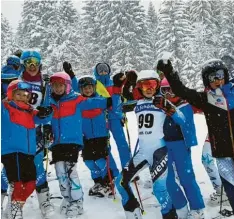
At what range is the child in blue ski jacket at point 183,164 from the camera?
18.1 ft

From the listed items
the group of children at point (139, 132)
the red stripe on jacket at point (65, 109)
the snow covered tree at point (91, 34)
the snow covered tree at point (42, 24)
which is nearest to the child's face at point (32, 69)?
the group of children at point (139, 132)

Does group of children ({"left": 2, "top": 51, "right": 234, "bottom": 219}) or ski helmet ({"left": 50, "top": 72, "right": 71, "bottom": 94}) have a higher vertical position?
ski helmet ({"left": 50, "top": 72, "right": 71, "bottom": 94})

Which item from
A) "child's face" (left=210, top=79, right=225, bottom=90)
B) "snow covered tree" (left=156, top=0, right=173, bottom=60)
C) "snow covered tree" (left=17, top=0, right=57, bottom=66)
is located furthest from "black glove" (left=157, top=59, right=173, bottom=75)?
"snow covered tree" (left=156, top=0, right=173, bottom=60)

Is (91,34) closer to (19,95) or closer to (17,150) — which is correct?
(19,95)

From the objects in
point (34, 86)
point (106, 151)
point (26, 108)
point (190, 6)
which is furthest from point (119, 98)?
point (190, 6)

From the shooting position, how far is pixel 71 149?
599cm

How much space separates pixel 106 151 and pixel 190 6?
140 feet

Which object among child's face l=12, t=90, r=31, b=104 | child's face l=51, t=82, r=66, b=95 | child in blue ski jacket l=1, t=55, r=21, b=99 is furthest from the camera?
child in blue ski jacket l=1, t=55, r=21, b=99

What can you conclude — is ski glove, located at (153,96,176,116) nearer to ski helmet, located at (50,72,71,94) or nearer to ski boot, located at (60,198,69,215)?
ski helmet, located at (50,72,71,94)

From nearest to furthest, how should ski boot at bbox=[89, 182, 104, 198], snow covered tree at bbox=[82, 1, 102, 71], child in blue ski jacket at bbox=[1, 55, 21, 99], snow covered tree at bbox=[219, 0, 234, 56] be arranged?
child in blue ski jacket at bbox=[1, 55, 21, 99] < ski boot at bbox=[89, 182, 104, 198] < snow covered tree at bbox=[219, 0, 234, 56] < snow covered tree at bbox=[82, 1, 102, 71]

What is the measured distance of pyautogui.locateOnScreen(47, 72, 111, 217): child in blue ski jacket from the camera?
598cm

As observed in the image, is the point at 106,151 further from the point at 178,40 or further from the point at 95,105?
the point at 178,40

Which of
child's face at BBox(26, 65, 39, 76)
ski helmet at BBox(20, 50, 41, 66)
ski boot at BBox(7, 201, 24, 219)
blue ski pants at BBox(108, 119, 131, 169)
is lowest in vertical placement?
ski boot at BBox(7, 201, 24, 219)

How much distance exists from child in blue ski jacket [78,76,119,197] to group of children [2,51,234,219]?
150 mm
